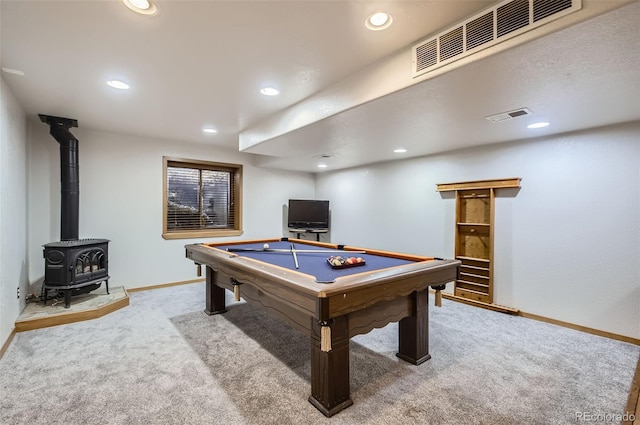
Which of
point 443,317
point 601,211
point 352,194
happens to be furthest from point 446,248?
point 352,194

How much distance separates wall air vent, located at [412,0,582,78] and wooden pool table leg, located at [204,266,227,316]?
2986 mm

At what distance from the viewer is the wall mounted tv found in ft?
19.5

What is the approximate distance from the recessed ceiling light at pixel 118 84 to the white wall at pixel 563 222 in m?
3.93

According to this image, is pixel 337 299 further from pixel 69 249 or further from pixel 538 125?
pixel 69 249

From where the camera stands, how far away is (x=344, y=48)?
1.97 metres

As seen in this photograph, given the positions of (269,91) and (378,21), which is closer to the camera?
(378,21)

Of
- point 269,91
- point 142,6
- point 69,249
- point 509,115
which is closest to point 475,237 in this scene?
point 509,115

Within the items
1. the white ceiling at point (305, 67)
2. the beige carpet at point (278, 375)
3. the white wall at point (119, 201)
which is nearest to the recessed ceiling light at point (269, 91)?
the white ceiling at point (305, 67)

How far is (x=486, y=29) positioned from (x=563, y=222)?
8.76ft

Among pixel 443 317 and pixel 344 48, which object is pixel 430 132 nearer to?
pixel 344 48

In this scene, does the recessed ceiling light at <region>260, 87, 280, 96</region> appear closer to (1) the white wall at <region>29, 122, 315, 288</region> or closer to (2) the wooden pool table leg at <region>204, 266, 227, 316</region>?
(2) the wooden pool table leg at <region>204, 266, 227, 316</region>

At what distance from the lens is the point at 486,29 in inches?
62.1

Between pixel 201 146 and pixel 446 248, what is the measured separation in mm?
4317

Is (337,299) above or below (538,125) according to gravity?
below
